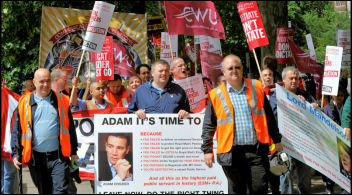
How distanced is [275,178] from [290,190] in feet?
1.22

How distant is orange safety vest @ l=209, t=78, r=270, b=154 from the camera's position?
6.33 meters

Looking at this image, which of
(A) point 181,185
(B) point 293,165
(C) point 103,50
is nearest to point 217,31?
(C) point 103,50

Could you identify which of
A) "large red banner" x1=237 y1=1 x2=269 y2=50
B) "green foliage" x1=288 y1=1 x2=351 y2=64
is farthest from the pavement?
"green foliage" x1=288 y1=1 x2=351 y2=64

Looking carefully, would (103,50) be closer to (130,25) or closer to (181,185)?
(130,25)

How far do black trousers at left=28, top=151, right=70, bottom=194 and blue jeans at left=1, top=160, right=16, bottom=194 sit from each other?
169 cm

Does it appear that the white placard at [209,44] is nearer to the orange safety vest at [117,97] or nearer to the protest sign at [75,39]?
the protest sign at [75,39]

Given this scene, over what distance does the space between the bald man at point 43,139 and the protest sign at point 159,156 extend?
47 centimetres

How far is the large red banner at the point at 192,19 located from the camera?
974 cm

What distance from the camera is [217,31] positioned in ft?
32.7

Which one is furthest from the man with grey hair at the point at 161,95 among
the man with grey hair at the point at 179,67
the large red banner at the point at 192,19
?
the large red banner at the point at 192,19

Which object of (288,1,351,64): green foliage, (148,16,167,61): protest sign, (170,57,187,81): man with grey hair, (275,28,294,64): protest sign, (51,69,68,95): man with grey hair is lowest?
(51,69,68,95): man with grey hair

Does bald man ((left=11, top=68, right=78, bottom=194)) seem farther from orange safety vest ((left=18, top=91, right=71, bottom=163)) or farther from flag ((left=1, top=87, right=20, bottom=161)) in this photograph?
flag ((left=1, top=87, right=20, bottom=161))

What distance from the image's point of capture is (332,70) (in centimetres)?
919

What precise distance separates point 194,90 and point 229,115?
8.65ft
